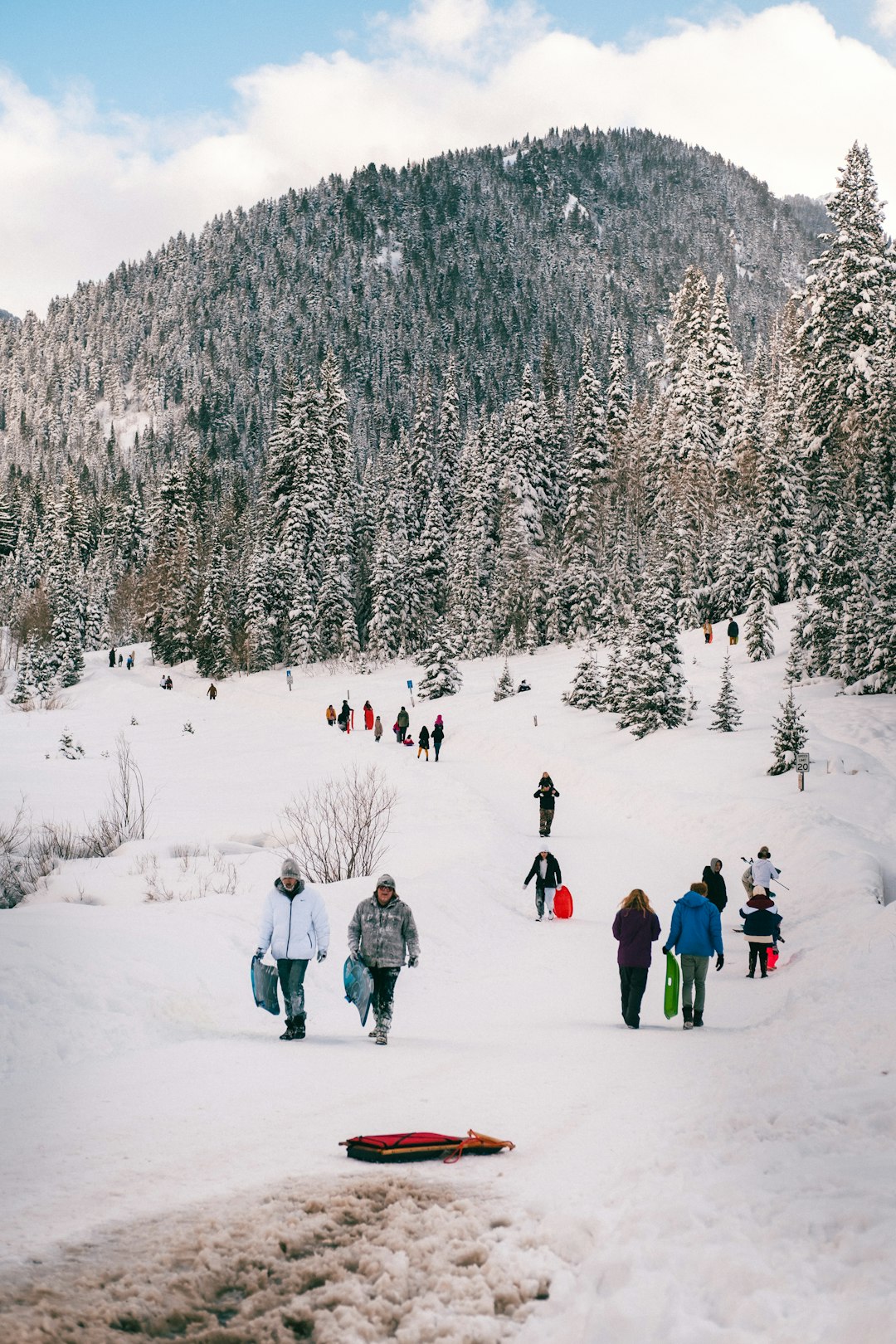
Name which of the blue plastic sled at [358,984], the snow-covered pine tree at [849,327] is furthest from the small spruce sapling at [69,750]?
the snow-covered pine tree at [849,327]

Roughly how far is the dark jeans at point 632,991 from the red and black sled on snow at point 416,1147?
3975mm

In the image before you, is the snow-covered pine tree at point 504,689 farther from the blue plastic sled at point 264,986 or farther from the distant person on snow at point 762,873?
the blue plastic sled at point 264,986

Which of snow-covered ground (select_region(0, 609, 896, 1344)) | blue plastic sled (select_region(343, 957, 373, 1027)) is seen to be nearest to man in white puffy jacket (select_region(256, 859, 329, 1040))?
blue plastic sled (select_region(343, 957, 373, 1027))

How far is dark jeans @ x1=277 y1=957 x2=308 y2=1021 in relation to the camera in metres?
7.87

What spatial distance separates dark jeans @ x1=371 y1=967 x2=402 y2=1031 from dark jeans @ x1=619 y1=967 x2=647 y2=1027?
2419 mm

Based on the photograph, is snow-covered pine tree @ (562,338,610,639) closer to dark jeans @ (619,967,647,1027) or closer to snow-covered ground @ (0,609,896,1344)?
snow-covered ground @ (0,609,896,1344)

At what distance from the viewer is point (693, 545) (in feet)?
171

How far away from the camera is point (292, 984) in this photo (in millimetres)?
7910

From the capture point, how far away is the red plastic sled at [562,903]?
14.7m

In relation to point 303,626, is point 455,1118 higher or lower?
lower

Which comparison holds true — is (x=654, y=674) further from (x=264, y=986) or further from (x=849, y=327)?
(x=264, y=986)

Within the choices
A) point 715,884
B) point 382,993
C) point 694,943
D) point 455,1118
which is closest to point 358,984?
point 382,993

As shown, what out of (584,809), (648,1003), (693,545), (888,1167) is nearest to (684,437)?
(693,545)

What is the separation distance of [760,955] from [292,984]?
6427mm
